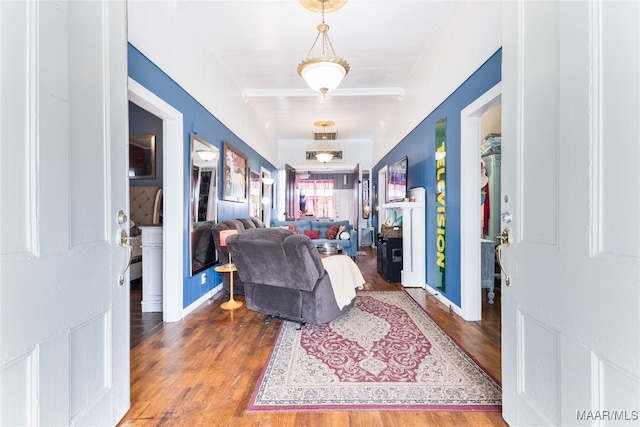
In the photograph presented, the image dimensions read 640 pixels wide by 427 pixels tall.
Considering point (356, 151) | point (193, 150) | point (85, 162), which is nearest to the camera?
point (85, 162)

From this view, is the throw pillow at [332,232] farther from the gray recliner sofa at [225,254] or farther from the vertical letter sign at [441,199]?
the vertical letter sign at [441,199]

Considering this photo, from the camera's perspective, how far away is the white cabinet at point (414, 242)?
4.28 metres

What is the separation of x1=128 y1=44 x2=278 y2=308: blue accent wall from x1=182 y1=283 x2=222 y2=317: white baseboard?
4 centimetres

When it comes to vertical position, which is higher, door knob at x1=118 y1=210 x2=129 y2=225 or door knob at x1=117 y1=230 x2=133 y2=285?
door knob at x1=118 y1=210 x2=129 y2=225

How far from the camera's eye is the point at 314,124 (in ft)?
23.5

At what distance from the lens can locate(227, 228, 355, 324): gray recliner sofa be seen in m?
2.54

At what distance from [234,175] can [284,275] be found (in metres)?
2.72

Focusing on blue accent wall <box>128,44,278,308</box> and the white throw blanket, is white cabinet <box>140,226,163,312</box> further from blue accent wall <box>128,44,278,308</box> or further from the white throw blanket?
the white throw blanket

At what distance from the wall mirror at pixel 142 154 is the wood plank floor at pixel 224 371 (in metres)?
2.83

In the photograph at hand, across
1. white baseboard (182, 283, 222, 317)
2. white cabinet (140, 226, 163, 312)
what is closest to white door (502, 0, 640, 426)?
white baseboard (182, 283, 222, 317)

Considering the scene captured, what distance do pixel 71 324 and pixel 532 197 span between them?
6.46 ft

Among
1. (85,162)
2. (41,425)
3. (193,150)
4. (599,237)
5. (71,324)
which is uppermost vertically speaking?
(193,150)

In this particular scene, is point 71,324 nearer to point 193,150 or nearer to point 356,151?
point 193,150

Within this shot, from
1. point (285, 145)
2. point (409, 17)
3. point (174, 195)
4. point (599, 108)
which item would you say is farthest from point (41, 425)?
point (285, 145)
